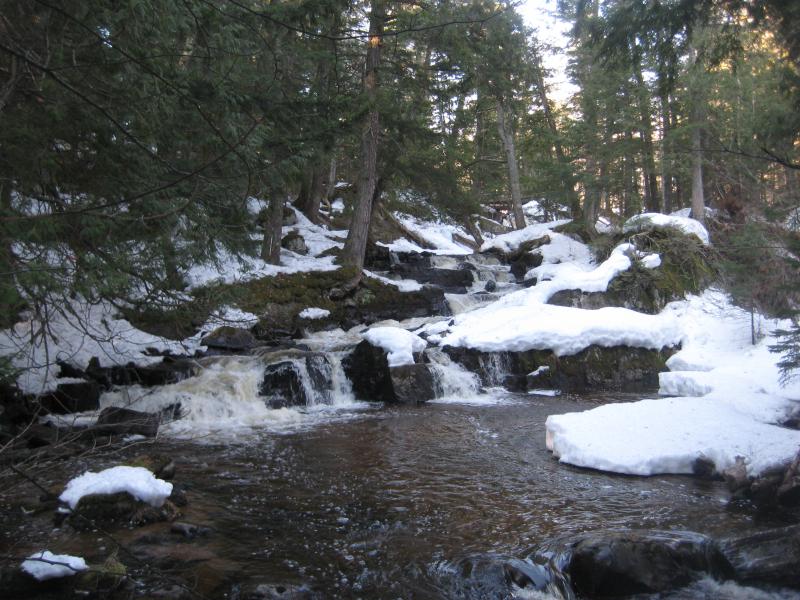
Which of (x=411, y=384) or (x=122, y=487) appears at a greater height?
(x=411, y=384)

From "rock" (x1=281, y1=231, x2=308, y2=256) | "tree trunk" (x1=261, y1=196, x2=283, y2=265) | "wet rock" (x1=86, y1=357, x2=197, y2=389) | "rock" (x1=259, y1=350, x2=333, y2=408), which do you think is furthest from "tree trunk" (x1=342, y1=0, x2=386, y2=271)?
"wet rock" (x1=86, y1=357, x2=197, y2=389)

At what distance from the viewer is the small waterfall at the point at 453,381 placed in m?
11.4

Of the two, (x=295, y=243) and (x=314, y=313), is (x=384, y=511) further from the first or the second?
(x=295, y=243)

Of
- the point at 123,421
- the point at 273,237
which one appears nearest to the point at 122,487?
the point at 123,421

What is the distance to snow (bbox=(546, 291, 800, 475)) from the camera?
20.7 feet

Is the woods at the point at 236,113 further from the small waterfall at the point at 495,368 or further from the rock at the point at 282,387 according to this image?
the small waterfall at the point at 495,368

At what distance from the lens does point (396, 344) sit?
1176cm

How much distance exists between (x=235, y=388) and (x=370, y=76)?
9.65 metres

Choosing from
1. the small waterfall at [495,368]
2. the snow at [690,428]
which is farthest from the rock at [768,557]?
the small waterfall at [495,368]

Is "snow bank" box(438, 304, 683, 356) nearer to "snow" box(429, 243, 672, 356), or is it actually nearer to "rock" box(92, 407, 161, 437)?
"snow" box(429, 243, 672, 356)

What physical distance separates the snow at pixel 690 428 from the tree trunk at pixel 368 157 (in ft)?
31.2

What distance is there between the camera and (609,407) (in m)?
8.08

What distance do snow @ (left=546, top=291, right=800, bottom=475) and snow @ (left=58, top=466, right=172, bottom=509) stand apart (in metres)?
4.55

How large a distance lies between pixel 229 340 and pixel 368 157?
6784 mm
